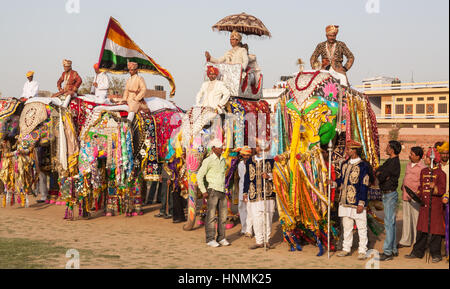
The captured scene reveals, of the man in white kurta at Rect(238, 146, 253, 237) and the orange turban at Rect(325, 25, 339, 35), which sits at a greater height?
the orange turban at Rect(325, 25, 339, 35)

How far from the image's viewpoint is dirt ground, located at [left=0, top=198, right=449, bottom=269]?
7734 millimetres

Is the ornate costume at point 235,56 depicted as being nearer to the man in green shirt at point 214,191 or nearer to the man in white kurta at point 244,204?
the man in white kurta at point 244,204

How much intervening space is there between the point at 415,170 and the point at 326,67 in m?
2.34

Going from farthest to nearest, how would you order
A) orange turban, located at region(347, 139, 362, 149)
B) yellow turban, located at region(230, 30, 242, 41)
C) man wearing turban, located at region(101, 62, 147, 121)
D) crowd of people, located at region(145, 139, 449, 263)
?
1. man wearing turban, located at region(101, 62, 147, 121)
2. yellow turban, located at region(230, 30, 242, 41)
3. orange turban, located at region(347, 139, 362, 149)
4. crowd of people, located at region(145, 139, 449, 263)

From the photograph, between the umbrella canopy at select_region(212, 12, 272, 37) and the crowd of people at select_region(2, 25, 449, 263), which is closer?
the crowd of people at select_region(2, 25, 449, 263)

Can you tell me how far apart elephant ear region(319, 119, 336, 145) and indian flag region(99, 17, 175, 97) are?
6211 mm

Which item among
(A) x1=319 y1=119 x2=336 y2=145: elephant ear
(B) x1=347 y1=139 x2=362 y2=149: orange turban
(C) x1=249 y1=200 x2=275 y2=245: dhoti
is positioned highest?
(A) x1=319 y1=119 x2=336 y2=145: elephant ear

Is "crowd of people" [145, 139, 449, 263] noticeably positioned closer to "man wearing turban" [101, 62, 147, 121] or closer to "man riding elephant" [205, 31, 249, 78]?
"man riding elephant" [205, 31, 249, 78]

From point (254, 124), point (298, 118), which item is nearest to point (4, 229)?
point (254, 124)

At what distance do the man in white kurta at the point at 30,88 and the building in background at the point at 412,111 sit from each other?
3645cm

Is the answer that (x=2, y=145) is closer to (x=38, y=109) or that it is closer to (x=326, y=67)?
(x=38, y=109)

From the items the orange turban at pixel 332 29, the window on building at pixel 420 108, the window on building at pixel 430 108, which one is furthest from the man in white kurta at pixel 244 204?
the window on building at pixel 420 108

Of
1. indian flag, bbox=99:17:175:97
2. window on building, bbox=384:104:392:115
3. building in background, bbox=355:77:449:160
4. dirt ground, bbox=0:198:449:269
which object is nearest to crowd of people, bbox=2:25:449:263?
dirt ground, bbox=0:198:449:269

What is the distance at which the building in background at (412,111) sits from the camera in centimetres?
4700
